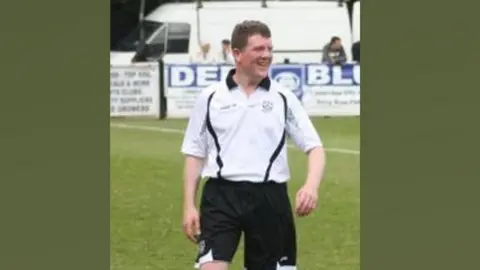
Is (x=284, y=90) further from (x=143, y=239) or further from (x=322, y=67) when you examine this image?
(x=322, y=67)

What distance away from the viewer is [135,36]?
26.5m

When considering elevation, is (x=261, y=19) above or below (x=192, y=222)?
above

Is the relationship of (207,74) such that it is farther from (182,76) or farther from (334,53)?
(334,53)

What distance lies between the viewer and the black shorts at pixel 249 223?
5.80m

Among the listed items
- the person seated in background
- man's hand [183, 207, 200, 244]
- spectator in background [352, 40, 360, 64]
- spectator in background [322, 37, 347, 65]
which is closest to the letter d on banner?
the person seated in background

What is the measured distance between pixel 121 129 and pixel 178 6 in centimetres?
609

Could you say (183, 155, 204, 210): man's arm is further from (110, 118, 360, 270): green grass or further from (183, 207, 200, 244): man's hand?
(110, 118, 360, 270): green grass

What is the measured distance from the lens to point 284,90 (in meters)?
5.89

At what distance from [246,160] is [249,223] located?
1.11 ft

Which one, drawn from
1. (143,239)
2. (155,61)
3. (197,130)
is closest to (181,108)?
(155,61)

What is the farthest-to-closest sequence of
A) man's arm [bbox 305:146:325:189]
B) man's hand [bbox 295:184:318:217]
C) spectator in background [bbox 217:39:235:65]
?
spectator in background [bbox 217:39:235:65] → man's arm [bbox 305:146:325:189] → man's hand [bbox 295:184:318:217]

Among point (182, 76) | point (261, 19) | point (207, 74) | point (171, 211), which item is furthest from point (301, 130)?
point (261, 19)

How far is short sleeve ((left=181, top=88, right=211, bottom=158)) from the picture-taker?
19.2 ft

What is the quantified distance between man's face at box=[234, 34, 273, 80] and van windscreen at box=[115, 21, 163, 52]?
2008cm
